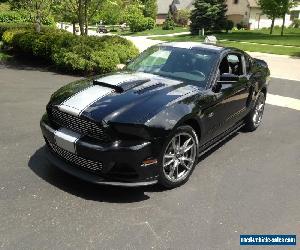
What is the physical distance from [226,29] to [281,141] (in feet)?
131

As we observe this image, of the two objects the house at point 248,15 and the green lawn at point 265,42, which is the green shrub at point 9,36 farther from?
the house at point 248,15

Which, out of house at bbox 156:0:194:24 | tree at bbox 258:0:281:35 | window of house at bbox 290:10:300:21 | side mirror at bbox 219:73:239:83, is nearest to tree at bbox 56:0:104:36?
side mirror at bbox 219:73:239:83

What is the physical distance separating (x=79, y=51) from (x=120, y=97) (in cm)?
812

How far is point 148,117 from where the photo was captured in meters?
4.13

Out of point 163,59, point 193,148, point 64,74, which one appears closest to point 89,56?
point 64,74

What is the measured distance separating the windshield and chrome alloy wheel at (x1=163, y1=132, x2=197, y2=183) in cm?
92

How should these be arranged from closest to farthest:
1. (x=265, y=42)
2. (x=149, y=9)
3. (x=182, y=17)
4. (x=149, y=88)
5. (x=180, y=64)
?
(x=149, y=88) < (x=180, y=64) < (x=265, y=42) < (x=182, y=17) < (x=149, y=9)

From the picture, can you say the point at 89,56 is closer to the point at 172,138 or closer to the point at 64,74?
the point at 64,74

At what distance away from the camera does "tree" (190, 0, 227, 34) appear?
43.0 metres

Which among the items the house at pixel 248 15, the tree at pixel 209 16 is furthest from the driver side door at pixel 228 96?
the house at pixel 248 15

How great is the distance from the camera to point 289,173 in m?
5.32

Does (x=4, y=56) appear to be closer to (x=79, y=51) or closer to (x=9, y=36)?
(x=9, y=36)

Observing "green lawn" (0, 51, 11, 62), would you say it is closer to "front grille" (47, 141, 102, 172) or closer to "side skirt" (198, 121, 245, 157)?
"side skirt" (198, 121, 245, 157)

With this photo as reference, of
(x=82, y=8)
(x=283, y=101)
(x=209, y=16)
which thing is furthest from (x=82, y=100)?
(x=209, y=16)
